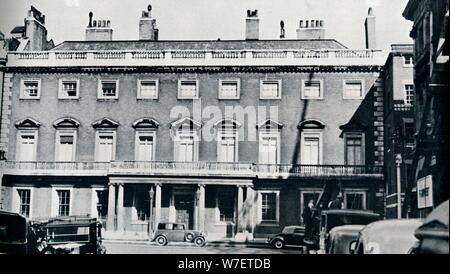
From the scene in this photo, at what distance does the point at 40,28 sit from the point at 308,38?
488cm

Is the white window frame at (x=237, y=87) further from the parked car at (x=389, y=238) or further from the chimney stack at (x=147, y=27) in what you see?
the parked car at (x=389, y=238)

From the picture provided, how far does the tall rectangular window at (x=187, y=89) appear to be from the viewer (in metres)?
10.4

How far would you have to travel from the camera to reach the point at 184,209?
1122 cm

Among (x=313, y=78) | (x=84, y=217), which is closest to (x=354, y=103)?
(x=313, y=78)

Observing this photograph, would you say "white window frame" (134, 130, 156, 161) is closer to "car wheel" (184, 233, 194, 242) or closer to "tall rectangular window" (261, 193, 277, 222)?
"car wheel" (184, 233, 194, 242)

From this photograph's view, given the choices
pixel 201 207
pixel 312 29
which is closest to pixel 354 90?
pixel 312 29

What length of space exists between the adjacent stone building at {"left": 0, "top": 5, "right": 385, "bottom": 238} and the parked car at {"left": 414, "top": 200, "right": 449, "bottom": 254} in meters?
3.06

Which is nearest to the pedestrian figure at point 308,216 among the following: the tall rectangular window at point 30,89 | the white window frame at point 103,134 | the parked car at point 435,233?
the parked car at point 435,233

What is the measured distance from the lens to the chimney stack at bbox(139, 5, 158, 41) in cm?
862

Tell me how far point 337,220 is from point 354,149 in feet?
5.18

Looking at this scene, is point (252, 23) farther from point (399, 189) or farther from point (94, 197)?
point (94, 197)

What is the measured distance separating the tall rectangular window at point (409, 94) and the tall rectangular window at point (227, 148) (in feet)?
10.5

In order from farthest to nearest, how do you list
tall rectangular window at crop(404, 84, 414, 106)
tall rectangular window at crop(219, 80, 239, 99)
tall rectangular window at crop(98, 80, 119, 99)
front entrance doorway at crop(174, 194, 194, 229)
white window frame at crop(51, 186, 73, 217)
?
front entrance doorway at crop(174, 194, 194, 229), tall rectangular window at crop(219, 80, 239, 99), tall rectangular window at crop(98, 80, 119, 99), white window frame at crop(51, 186, 73, 217), tall rectangular window at crop(404, 84, 414, 106)

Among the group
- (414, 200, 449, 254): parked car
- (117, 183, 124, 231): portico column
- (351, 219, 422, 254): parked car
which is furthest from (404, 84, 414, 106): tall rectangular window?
(117, 183, 124, 231): portico column
